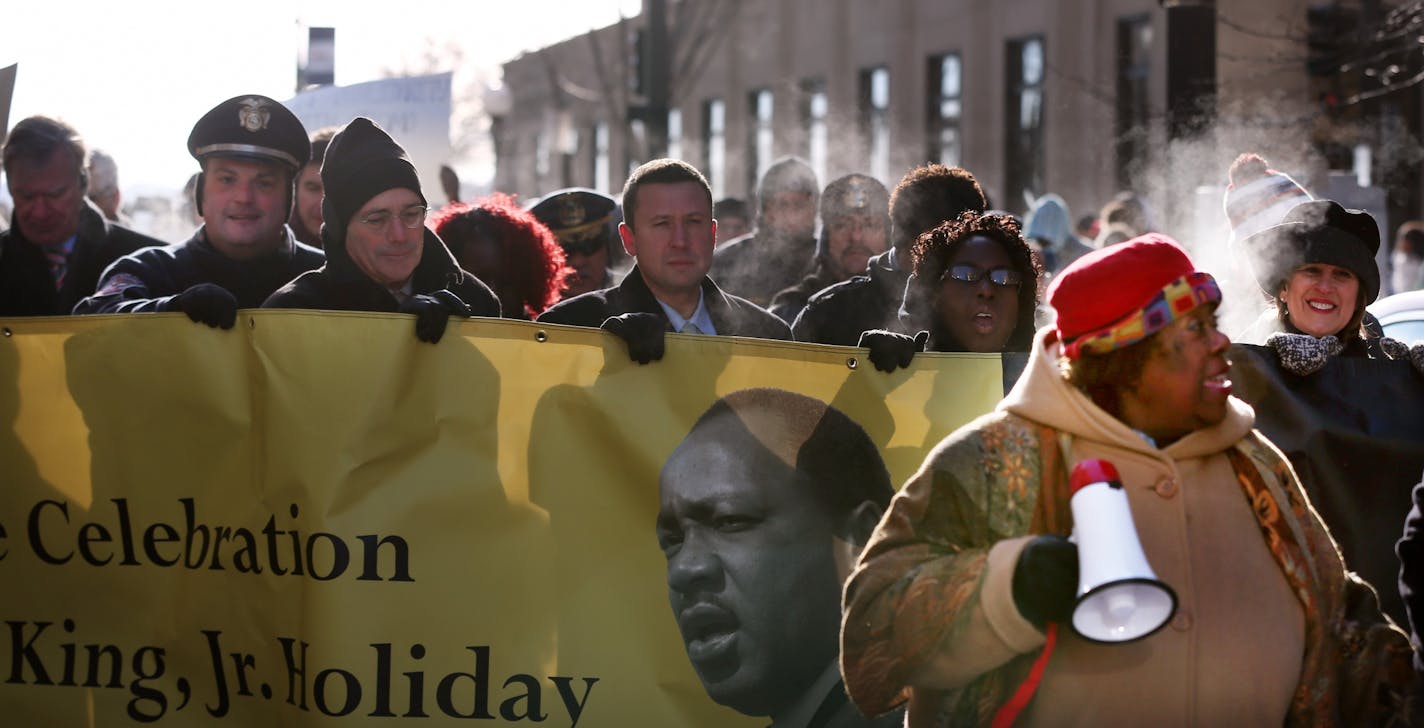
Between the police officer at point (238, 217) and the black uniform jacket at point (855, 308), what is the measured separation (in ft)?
4.99

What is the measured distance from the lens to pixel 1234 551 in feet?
10.3

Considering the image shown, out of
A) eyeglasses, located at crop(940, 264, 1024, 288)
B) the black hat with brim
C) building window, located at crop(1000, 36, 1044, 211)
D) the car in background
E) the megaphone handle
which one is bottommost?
the megaphone handle

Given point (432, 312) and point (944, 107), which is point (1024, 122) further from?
point (432, 312)

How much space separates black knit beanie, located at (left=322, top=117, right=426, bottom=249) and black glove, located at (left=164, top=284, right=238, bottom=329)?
1.54 ft

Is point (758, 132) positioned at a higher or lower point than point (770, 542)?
higher

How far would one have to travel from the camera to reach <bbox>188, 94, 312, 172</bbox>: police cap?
552 cm

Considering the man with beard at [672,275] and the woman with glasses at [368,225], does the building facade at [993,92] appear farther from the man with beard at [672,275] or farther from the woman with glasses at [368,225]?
the woman with glasses at [368,225]

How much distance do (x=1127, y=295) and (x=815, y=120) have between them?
1176 inches

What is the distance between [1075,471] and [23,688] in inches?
118

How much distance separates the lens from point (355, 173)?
16.6 ft

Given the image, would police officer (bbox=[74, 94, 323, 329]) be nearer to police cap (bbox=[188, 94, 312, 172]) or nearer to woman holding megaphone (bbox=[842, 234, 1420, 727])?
police cap (bbox=[188, 94, 312, 172])

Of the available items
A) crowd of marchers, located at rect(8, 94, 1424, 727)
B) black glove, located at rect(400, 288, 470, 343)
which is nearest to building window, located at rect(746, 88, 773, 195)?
crowd of marchers, located at rect(8, 94, 1424, 727)

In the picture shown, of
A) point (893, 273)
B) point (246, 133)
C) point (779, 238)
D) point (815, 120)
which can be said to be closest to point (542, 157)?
point (815, 120)

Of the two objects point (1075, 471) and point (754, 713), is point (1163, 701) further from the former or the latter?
point (754, 713)
